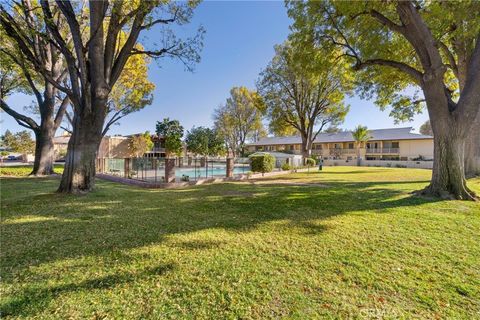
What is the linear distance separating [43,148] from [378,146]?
42.2 metres

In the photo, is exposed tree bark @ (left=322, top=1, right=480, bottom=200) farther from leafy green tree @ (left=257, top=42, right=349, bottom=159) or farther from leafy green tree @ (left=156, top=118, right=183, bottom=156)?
leafy green tree @ (left=156, top=118, right=183, bottom=156)

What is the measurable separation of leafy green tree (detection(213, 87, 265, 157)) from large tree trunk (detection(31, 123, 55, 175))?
27.8m

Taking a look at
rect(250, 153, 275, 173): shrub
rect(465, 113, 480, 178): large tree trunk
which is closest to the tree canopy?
rect(250, 153, 275, 173): shrub

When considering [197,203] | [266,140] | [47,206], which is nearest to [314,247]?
[197,203]

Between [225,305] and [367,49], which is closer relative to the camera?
[225,305]

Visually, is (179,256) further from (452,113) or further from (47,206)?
(452,113)

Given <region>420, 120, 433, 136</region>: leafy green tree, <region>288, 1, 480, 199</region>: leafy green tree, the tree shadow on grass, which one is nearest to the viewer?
the tree shadow on grass

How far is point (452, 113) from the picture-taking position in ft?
25.1

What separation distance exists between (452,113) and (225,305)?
9.57m

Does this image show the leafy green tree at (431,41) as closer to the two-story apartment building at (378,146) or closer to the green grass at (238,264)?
the green grass at (238,264)

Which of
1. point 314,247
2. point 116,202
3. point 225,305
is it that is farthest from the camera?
point 116,202

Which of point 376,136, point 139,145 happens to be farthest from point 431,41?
point 376,136

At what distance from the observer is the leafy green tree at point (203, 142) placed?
35.2 meters

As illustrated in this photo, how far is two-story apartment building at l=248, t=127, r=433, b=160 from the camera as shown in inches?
1283
